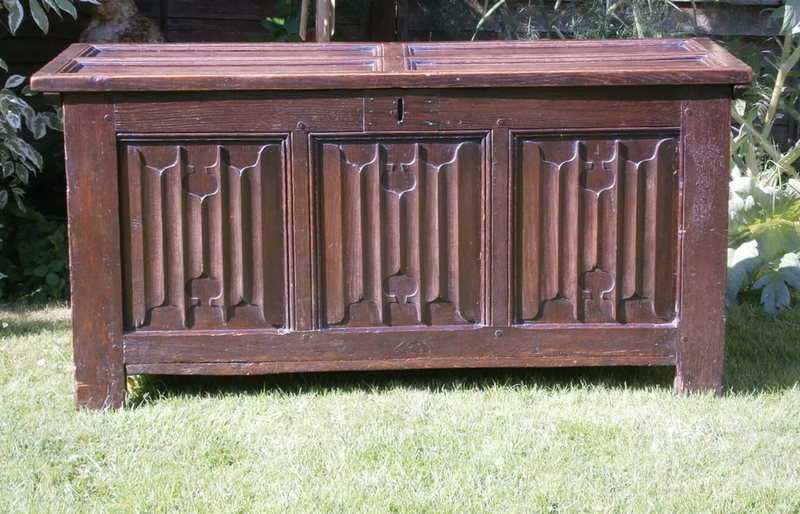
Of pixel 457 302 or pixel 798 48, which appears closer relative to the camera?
pixel 457 302

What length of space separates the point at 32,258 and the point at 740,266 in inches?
129

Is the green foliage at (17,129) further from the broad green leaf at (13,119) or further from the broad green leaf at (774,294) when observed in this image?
the broad green leaf at (774,294)

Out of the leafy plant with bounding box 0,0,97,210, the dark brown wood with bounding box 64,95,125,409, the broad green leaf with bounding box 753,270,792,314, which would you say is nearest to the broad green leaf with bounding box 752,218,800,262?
the broad green leaf with bounding box 753,270,792,314

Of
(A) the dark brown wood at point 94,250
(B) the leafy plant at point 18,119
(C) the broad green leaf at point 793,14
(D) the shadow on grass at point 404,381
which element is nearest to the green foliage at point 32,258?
(B) the leafy plant at point 18,119

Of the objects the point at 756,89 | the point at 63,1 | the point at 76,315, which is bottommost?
the point at 76,315

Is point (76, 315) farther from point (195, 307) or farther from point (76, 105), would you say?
point (76, 105)

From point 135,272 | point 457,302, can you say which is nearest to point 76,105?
point 135,272

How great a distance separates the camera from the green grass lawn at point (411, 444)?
8.91 feet

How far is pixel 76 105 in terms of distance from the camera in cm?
324

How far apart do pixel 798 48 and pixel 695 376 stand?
2.55 meters

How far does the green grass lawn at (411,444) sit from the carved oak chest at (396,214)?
146 millimetres

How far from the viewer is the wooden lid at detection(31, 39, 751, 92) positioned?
3.24 m

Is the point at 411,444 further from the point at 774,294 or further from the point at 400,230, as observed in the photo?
the point at 774,294

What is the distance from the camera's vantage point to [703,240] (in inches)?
133
